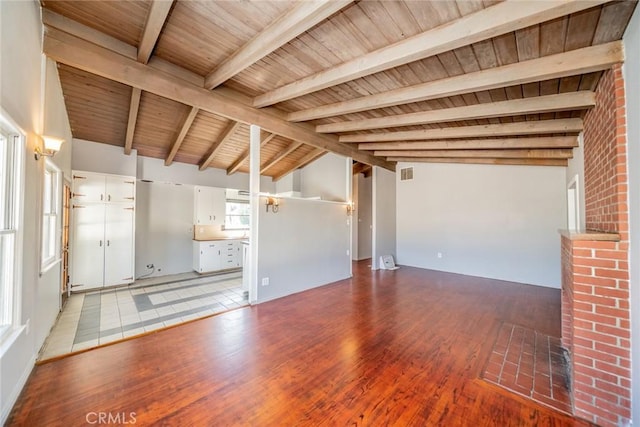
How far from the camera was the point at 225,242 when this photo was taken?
645cm

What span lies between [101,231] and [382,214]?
6319 mm

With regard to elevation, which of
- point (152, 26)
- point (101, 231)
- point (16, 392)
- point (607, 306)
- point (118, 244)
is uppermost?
point (152, 26)

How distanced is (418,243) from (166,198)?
6.66 m

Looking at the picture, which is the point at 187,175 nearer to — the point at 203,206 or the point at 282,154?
the point at 203,206


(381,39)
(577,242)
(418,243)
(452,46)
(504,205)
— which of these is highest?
(381,39)

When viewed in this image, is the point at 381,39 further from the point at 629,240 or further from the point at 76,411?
the point at 76,411

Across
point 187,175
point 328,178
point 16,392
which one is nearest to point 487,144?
point 328,178

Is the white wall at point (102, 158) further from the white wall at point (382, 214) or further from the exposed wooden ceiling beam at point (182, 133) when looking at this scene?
the white wall at point (382, 214)

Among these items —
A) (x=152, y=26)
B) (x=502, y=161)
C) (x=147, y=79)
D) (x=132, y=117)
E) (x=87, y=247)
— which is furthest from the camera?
(x=502, y=161)

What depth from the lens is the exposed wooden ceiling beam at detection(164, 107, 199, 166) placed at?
3955mm

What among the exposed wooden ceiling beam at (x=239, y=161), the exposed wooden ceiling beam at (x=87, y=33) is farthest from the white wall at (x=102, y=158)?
the exposed wooden ceiling beam at (x=87, y=33)

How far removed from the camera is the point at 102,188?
4840 mm

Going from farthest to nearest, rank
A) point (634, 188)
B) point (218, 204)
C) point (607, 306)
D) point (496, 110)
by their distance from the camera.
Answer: point (218, 204) → point (496, 110) → point (607, 306) → point (634, 188)

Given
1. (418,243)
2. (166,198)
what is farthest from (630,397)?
(166,198)
